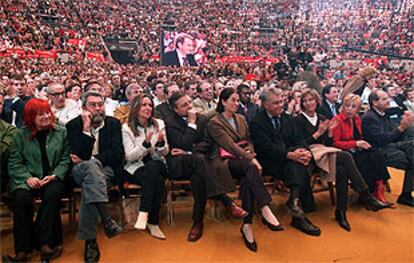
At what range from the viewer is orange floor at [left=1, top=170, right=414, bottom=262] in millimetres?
2566

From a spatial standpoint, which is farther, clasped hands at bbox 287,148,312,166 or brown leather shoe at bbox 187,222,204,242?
clasped hands at bbox 287,148,312,166

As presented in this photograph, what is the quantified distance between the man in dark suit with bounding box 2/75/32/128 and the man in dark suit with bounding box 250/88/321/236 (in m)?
2.61

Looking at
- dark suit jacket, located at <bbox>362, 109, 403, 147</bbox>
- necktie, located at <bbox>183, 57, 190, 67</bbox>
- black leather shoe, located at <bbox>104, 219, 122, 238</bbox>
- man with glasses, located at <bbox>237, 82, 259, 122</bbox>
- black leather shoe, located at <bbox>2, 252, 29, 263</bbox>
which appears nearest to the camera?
black leather shoe, located at <bbox>2, 252, 29, 263</bbox>

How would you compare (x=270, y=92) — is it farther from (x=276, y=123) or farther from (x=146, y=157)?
(x=146, y=157)

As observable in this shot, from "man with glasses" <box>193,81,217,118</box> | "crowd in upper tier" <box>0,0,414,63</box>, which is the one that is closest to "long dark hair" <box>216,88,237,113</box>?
"man with glasses" <box>193,81,217,118</box>

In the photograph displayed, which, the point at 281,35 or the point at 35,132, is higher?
the point at 281,35

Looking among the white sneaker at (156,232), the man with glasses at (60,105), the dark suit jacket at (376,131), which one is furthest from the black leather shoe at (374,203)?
the man with glasses at (60,105)

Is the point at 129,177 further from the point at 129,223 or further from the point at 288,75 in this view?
the point at 288,75

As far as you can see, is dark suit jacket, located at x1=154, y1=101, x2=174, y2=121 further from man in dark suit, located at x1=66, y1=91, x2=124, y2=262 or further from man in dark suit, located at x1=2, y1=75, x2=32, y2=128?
man in dark suit, located at x1=2, y1=75, x2=32, y2=128

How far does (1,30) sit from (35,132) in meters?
10.6

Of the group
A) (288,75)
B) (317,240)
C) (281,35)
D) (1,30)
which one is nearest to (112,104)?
(317,240)

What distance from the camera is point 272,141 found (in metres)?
3.21

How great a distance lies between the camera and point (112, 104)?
4.74m

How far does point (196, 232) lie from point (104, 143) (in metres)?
1.14
